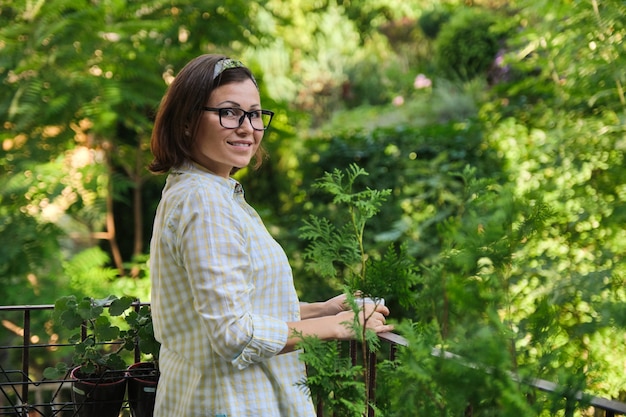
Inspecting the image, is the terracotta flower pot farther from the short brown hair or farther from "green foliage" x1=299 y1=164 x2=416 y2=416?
"green foliage" x1=299 y1=164 x2=416 y2=416

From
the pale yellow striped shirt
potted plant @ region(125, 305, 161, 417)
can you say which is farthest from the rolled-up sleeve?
potted plant @ region(125, 305, 161, 417)

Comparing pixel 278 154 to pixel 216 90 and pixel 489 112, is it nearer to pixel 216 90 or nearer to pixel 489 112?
pixel 489 112

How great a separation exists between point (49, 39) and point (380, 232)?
274 cm

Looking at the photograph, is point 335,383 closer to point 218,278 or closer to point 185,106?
point 218,278

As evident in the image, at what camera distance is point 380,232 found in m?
5.63

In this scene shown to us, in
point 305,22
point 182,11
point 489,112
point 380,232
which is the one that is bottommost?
point 380,232

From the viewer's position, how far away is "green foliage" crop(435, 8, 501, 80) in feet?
26.8

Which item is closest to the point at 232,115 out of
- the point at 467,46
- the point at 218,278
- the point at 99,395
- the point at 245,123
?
the point at 245,123

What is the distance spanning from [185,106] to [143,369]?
90cm

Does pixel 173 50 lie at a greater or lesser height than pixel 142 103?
greater

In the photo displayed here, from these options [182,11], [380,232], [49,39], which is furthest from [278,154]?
[49,39]

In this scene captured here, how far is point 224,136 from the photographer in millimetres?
1639

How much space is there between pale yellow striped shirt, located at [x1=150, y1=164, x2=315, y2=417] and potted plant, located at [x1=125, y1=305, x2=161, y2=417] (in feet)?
1.39

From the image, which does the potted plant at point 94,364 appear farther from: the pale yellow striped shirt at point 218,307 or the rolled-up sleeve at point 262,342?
the rolled-up sleeve at point 262,342
